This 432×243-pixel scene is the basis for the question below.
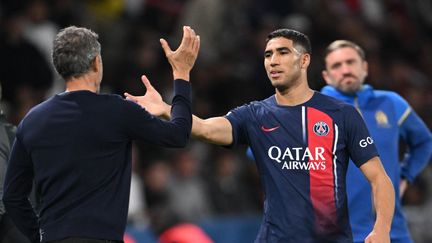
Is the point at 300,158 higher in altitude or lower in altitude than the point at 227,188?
higher

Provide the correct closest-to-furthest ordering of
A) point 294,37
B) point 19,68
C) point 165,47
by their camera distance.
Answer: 1. point 165,47
2. point 294,37
3. point 19,68

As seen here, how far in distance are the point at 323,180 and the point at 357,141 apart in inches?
12.3

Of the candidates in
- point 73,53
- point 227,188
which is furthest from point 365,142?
point 227,188

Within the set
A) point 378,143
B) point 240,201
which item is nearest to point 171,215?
point 240,201

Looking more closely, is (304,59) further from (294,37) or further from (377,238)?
(377,238)

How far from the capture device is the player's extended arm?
18.4 ft

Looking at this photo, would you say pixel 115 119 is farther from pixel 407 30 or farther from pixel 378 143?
pixel 407 30

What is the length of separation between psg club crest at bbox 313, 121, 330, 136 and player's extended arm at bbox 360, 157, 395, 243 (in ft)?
1.01

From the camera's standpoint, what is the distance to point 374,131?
23.4 feet

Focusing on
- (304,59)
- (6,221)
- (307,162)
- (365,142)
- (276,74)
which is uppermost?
(304,59)

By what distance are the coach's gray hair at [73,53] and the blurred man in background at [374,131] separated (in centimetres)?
257

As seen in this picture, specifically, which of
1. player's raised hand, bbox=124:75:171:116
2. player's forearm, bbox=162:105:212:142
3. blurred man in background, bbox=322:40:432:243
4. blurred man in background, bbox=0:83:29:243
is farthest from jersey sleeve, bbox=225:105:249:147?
blurred man in background, bbox=0:83:29:243

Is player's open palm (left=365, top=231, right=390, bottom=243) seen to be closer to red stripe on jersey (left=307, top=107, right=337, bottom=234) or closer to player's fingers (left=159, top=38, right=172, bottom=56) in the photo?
red stripe on jersey (left=307, top=107, right=337, bottom=234)

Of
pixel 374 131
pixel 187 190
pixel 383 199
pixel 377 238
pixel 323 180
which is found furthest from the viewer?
pixel 187 190
